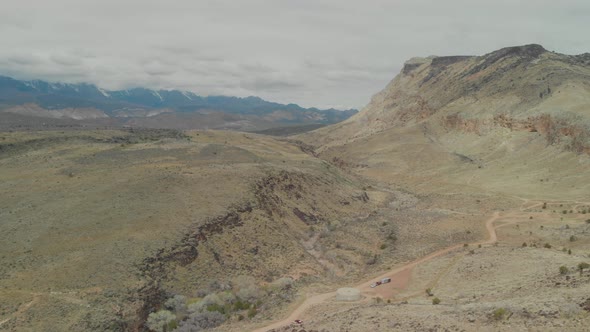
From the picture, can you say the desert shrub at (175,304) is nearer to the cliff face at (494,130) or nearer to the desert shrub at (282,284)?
the desert shrub at (282,284)

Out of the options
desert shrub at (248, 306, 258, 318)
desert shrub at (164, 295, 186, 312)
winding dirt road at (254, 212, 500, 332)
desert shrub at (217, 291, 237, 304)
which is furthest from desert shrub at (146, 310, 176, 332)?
winding dirt road at (254, 212, 500, 332)

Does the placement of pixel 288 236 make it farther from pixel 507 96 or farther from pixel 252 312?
pixel 507 96

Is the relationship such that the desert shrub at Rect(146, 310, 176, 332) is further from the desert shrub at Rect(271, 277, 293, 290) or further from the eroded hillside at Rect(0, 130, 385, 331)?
the desert shrub at Rect(271, 277, 293, 290)

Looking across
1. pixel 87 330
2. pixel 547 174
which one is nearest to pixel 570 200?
pixel 547 174

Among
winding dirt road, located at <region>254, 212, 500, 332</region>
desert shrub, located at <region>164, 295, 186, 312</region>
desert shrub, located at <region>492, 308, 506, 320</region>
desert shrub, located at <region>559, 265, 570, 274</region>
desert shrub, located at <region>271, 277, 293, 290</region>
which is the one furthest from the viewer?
desert shrub, located at <region>271, 277, 293, 290</region>

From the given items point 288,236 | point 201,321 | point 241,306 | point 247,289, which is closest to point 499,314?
point 241,306
